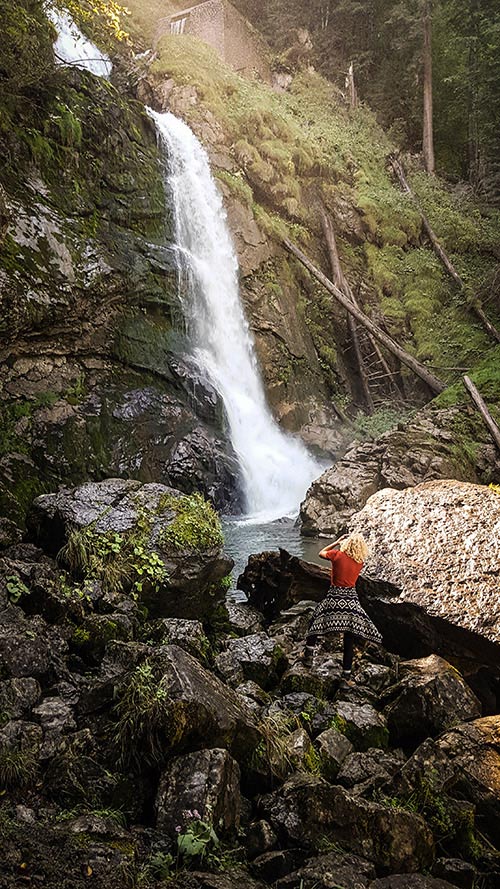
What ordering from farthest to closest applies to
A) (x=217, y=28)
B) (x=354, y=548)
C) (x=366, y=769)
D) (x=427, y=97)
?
(x=427, y=97) < (x=217, y=28) < (x=354, y=548) < (x=366, y=769)

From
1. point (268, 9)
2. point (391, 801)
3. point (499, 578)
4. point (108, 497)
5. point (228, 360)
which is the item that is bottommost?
point (391, 801)

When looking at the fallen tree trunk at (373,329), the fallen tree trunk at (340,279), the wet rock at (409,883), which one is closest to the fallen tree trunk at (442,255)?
the fallen tree trunk at (373,329)

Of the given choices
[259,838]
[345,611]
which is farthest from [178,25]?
[259,838]

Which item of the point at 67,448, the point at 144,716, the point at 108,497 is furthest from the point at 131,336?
the point at 144,716

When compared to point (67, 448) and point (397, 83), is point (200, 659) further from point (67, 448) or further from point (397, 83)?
point (397, 83)

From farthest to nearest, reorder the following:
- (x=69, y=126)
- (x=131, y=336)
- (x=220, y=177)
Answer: (x=220, y=177) → (x=131, y=336) → (x=69, y=126)

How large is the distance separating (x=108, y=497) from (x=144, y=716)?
350 centimetres

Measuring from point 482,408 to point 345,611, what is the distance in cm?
891

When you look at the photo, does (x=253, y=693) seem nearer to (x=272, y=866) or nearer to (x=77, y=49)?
(x=272, y=866)

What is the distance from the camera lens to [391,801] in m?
3.18

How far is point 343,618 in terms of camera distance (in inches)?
190

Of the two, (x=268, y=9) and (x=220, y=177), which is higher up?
(x=268, y=9)

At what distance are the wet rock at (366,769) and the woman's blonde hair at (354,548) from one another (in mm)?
1731

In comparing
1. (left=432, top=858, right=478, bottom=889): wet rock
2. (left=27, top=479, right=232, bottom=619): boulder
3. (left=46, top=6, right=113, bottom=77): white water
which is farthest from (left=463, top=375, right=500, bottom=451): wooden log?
(left=46, top=6, right=113, bottom=77): white water
